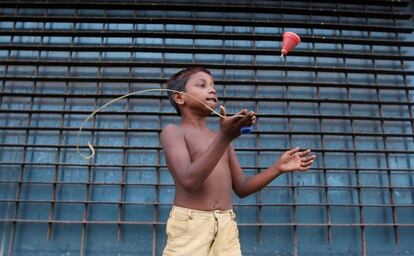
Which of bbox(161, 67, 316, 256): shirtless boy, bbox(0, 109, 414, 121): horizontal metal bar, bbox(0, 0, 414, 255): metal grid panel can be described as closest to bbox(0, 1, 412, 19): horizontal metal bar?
bbox(0, 0, 414, 255): metal grid panel

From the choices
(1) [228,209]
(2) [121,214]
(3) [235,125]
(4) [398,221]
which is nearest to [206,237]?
(1) [228,209]

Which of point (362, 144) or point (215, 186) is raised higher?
point (362, 144)

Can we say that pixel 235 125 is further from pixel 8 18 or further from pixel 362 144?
pixel 8 18

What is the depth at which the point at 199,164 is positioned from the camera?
110 centimetres

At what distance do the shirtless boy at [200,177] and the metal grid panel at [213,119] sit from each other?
1.07 m

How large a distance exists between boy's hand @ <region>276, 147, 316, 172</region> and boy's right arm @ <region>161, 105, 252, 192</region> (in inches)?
12.6

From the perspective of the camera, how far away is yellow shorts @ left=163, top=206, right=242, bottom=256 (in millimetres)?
1214

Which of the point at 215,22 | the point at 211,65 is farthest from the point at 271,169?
the point at 215,22

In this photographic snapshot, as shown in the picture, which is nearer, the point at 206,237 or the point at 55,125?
the point at 206,237

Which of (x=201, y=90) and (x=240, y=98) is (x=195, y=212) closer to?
(x=201, y=90)

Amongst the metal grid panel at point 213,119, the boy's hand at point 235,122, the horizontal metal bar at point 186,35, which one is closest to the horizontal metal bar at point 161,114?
the metal grid panel at point 213,119

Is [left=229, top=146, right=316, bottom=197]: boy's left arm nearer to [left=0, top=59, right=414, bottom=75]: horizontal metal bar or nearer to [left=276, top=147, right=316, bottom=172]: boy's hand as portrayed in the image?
[left=276, top=147, right=316, bottom=172]: boy's hand

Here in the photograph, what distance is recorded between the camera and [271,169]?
1377 millimetres

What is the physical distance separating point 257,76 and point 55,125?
4.35 feet
